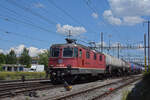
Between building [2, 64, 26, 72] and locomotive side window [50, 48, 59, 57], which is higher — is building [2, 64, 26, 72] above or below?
below

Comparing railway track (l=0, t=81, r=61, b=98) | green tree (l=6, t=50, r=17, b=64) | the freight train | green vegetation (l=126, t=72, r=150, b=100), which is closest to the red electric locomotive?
the freight train

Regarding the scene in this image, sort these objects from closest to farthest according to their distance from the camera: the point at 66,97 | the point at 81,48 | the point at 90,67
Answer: the point at 66,97
the point at 81,48
the point at 90,67

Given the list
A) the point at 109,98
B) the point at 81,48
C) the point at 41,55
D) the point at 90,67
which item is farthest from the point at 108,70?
the point at 41,55

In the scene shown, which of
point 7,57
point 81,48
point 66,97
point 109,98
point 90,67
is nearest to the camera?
point 66,97

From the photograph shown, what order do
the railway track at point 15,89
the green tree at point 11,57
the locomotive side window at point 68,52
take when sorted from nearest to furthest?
1. the railway track at point 15,89
2. the locomotive side window at point 68,52
3. the green tree at point 11,57

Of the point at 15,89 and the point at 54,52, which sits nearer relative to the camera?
the point at 15,89

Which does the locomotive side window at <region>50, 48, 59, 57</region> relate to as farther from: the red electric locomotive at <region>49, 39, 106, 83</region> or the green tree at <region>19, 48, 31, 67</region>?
the green tree at <region>19, 48, 31, 67</region>

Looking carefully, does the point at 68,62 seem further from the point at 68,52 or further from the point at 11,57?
the point at 11,57

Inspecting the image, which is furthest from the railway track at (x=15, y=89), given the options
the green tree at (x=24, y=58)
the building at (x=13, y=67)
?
the green tree at (x=24, y=58)

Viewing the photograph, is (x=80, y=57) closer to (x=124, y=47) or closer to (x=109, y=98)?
(x=109, y=98)

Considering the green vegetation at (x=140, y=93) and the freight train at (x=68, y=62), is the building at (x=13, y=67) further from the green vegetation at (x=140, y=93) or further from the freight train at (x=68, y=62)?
the green vegetation at (x=140, y=93)

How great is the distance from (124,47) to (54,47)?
2885 cm

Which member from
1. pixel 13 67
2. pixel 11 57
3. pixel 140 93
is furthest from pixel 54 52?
pixel 11 57

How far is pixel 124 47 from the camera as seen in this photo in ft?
144
